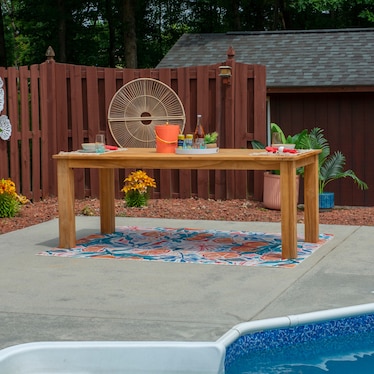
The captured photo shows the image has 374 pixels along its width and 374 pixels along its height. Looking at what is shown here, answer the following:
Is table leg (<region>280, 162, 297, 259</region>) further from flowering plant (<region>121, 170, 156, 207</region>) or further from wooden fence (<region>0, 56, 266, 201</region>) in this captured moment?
wooden fence (<region>0, 56, 266, 201</region>)

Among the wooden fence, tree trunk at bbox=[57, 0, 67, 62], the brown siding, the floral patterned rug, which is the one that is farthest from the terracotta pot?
tree trunk at bbox=[57, 0, 67, 62]

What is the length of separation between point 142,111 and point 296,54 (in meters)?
4.65

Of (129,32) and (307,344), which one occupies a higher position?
(129,32)

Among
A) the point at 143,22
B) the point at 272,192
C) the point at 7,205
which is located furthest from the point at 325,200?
the point at 143,22

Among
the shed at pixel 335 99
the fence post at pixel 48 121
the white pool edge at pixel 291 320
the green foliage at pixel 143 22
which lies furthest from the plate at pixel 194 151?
the green foliage at pixel 143 22

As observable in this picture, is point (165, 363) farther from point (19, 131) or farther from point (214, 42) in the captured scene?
point (214, 42)

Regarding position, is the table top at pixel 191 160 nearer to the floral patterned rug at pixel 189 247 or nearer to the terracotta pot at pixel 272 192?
the floral patterned rug at pixel 189 247

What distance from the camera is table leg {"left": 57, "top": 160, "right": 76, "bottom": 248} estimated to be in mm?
8141

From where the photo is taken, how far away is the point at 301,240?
28.6 feet

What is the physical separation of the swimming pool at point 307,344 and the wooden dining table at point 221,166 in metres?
2.22

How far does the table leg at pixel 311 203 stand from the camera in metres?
8.45

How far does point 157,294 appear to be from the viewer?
6324 mm

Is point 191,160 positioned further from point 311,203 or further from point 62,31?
point 62,31

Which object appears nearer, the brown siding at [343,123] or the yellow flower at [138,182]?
the yellow flower at [138,182]
